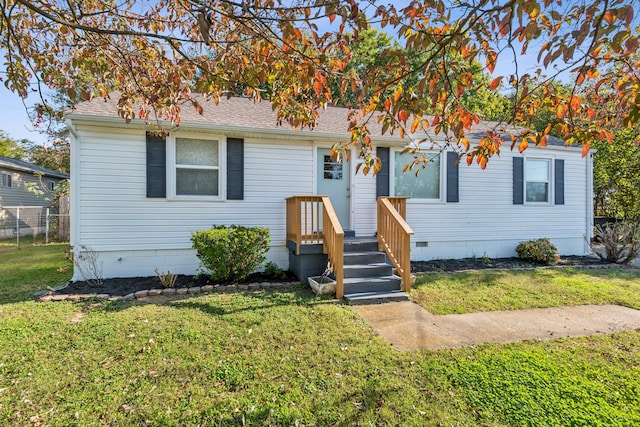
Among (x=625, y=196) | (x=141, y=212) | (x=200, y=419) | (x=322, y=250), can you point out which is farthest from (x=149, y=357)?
(x=625, y=196)

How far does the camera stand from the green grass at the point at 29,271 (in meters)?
5.45

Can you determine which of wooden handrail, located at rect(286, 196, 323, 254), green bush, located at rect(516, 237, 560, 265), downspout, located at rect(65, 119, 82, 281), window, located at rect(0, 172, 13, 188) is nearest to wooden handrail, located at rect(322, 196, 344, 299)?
wooden handrail, located at rect(286, 196, 323, 254)

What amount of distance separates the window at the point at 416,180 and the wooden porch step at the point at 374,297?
3179mm

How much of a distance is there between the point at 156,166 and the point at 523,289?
24.0 ft

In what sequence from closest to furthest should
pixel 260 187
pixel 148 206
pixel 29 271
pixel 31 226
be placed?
pixel 148 206, pixel 260 187, pixel 29 271, pixel 31 226

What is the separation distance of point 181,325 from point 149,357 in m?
0.76

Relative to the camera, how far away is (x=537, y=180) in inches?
352

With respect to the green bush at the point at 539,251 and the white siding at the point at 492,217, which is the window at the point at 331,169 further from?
the green bush at the point at 539,251

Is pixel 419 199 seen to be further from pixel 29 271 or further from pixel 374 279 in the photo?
pixel 29 271

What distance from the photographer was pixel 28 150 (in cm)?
2670

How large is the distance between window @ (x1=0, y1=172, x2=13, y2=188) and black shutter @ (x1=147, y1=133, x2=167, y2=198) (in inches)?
586

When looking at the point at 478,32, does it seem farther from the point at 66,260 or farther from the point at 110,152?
the point at 66,260

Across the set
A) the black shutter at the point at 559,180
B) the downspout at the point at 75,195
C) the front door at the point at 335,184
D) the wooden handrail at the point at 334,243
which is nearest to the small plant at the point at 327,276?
the wooden handrail at the point at 334,243

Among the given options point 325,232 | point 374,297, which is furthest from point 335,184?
point 374,297
